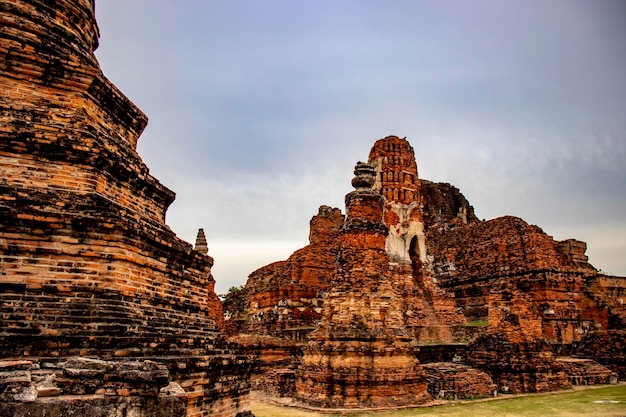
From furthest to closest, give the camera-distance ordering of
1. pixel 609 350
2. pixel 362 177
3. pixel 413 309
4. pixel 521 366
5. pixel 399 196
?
pixel 399 196 < pixel 413 309 < pixel 609 350 < pixel 521 366 < pixel 362 177

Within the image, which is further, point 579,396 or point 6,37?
point 579,396

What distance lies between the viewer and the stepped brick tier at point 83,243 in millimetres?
6223

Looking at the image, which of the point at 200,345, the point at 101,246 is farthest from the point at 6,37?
the point at 200,345

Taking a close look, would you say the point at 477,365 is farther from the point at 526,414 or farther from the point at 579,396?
the point at 526,414

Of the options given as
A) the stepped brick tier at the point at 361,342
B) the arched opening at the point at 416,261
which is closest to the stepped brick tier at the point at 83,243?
the stepped brick tier at the point at 361,342

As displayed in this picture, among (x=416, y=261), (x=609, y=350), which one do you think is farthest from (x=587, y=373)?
(x=416, y=261)

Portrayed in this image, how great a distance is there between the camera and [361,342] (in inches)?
603

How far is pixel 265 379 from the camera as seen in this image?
1875 cm

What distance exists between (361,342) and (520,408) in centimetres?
493

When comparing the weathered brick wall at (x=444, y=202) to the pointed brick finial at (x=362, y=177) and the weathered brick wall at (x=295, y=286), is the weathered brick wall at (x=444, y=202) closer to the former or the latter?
the weathered brick wall at (x=295, y=286)

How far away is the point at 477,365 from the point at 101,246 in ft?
56.8

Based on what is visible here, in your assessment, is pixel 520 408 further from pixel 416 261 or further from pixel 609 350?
pixel 416 261

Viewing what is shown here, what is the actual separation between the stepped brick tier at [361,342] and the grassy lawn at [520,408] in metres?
0.79

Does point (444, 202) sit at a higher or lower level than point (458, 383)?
higher
